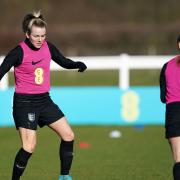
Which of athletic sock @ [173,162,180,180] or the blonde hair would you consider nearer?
athletic sock @ [173,162,180,180]

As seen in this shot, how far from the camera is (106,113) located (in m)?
14.1

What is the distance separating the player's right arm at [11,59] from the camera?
7.49 meters

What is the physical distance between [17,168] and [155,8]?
43845mm

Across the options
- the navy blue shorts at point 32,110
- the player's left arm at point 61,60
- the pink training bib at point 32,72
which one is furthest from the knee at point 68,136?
the player's left arm at point 61,60

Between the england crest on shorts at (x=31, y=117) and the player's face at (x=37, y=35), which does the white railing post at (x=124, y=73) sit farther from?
the player's face at (x=37, y=35)

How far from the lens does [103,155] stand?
10.3 metres

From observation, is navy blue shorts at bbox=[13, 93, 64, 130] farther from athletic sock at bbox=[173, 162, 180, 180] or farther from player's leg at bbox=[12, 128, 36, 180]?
athletic sock at bbox=[173, 162, 180, 180]

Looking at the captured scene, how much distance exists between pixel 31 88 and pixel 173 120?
1.68m

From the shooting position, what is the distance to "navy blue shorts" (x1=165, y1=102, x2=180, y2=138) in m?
6.72

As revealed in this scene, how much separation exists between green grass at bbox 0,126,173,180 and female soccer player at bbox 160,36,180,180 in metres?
1.76

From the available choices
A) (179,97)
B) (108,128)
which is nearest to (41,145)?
(108,128)

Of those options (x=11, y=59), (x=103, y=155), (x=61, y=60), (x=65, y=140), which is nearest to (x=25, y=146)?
(x=65, y=140)

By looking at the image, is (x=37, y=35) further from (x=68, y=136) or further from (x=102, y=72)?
(x=102, y=72)

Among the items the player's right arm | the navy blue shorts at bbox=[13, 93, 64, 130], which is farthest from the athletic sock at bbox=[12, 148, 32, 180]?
the player's right arm
